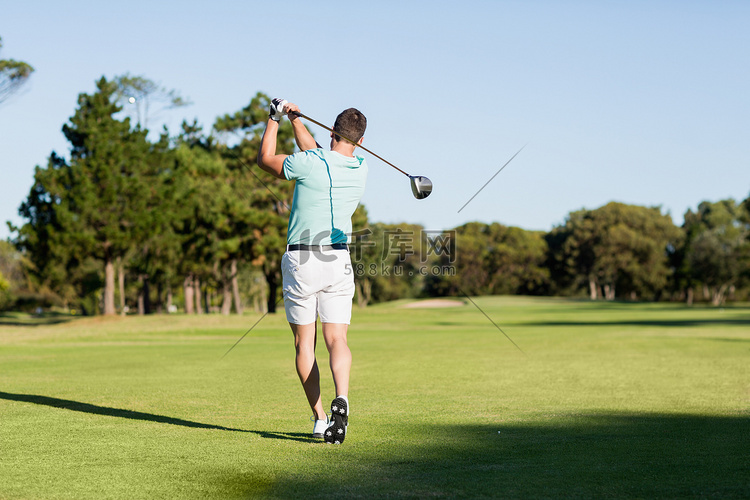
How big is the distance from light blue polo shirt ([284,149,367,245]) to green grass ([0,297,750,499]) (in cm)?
156

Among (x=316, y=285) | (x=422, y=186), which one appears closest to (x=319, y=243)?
(x=316, y=285)

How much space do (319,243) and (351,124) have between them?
97cm

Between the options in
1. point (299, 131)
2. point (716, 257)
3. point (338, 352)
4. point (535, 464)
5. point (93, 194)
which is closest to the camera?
point (535, 464)

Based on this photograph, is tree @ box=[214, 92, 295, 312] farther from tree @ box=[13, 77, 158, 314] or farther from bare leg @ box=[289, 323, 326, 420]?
bare leg @ box=[289, 323, 326, 420]

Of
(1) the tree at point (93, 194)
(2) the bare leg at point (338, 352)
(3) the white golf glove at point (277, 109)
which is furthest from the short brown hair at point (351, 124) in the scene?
(1) the tree at point (93, 194)

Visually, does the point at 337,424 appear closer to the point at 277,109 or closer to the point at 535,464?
the point at 535,464

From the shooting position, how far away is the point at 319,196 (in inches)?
237

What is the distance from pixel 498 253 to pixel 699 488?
312ft

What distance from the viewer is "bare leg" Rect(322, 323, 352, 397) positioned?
19.6 ft

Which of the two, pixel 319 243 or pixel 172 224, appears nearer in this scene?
pixel 319 243

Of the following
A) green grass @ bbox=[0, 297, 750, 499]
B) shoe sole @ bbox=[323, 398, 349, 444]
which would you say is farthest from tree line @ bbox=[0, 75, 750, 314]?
shoe sole @ bbox=[323, 398, 349, 444]

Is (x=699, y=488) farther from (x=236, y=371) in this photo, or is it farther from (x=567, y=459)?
(x=236, y=371)

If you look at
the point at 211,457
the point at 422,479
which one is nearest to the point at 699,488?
the point at 422,479

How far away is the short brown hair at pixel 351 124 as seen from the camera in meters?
6.11
